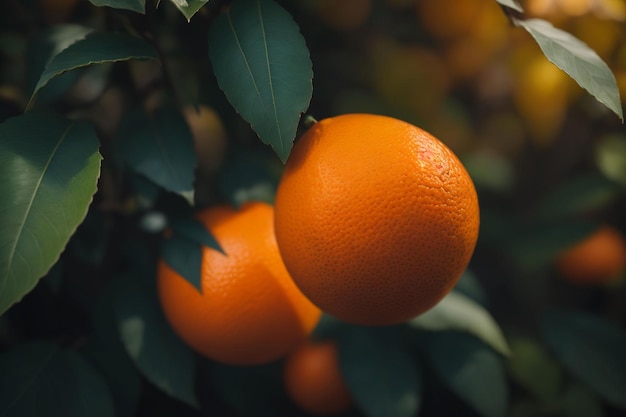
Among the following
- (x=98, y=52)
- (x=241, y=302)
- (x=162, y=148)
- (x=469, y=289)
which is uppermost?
(x=98, y=52)

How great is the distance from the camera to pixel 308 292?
1.74 ft

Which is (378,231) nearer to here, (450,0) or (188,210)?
(188,210)

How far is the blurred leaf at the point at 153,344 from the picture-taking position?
25.4 inches

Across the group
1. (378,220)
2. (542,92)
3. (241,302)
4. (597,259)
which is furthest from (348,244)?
(597,259)

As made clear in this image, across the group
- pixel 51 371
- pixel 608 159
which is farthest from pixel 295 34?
pixel 608 159

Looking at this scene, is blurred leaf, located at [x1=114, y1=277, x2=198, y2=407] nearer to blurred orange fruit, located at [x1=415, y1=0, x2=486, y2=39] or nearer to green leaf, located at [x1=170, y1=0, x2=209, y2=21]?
green leaf, located at [x1=170, y1=0, x2=209, y2=21]

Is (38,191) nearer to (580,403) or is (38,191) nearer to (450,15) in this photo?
(450,15)

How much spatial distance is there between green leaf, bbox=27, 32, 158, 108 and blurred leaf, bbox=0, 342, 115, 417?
341mm

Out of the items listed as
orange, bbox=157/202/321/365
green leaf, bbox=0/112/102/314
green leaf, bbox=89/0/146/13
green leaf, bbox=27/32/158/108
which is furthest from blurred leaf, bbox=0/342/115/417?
green leaf, bbox=89/0/146/13

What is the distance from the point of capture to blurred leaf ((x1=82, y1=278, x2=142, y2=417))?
708 millimetres

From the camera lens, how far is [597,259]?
3.46ft

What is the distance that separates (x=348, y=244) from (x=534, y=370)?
0.73 metres

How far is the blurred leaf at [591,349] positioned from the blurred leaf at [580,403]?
0.40 feet

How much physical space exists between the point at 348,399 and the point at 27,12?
0.84 meters
